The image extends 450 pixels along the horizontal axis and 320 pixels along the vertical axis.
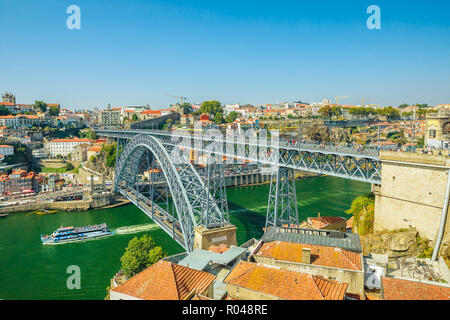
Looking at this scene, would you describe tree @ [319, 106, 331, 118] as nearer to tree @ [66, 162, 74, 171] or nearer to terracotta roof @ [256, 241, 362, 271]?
tree @ [66, 162, 74, 171]

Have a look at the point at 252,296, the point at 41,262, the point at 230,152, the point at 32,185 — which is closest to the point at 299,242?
the point at 252,296

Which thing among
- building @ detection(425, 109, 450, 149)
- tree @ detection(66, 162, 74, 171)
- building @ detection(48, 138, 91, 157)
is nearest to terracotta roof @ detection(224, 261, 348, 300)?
building @ detection(425, 109, 450, 149)

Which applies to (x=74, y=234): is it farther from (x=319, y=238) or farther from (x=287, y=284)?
(x=287, y=284)
